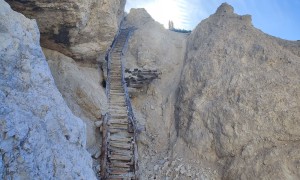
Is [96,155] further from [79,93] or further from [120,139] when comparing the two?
[79,93]

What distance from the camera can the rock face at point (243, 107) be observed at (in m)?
14.0

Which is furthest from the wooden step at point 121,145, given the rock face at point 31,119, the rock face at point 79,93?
the rock face at point 31,119

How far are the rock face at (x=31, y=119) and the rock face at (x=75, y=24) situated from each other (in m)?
4.81

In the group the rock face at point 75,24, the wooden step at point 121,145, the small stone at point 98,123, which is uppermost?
the rock face at point 75,24

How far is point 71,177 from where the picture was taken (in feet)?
18.3

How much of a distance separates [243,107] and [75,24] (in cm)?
1029

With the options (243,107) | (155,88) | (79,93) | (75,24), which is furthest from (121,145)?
(155,88)

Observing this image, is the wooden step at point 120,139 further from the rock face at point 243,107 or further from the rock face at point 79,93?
the rock face at point 243,107

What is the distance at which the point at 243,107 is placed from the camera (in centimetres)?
1562

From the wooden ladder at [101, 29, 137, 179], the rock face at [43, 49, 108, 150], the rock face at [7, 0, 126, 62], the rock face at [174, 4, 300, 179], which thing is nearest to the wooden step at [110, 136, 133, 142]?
the wooden ladder at [101, 29, 137, 179]

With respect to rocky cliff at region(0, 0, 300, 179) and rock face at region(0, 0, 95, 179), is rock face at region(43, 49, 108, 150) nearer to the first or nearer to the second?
rocky cliff at region(0, 0, 300, 179)

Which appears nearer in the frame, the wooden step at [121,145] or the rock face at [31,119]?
the rock face at [31,119]

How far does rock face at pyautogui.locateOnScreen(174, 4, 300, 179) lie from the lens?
14.0 m

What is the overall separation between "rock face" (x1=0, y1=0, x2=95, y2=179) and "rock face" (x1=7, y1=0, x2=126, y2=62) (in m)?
4.81
